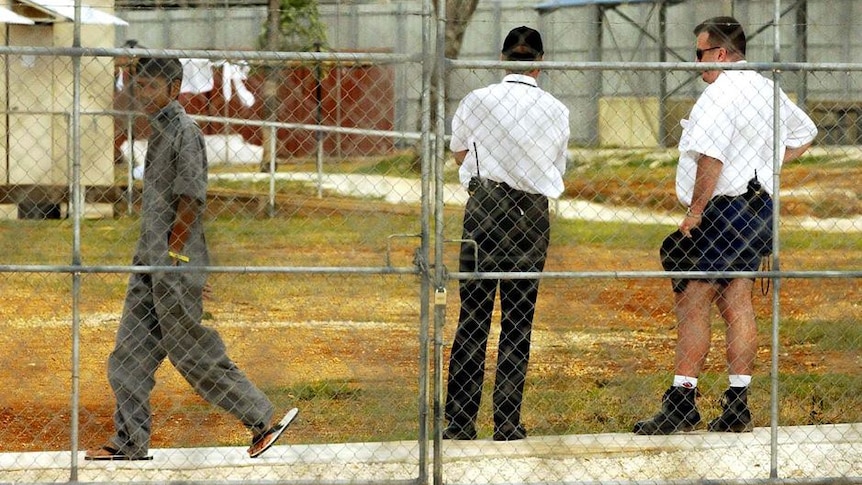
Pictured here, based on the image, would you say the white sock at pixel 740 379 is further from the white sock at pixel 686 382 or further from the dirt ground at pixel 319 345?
the dirt ground at pixel 319 345

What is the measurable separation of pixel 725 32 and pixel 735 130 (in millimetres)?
466

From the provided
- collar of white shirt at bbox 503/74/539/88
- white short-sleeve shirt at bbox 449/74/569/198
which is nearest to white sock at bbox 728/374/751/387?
white short-sleeve shirt at bbox 449/74/569/198

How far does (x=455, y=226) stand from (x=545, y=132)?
18.0 feet

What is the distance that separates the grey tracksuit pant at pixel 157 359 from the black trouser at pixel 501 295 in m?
1.02

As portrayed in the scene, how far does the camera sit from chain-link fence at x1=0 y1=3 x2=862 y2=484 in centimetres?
603

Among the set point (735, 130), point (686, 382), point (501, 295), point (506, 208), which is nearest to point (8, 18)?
point (506, 208)

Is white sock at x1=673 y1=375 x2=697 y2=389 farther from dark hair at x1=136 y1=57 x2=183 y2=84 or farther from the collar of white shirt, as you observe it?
dark hair at x1=136 y1=57 x2=183 y2=84

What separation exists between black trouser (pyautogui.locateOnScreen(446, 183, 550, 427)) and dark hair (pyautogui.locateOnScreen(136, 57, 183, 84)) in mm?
1513

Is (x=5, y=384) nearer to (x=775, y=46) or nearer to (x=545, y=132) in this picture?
(x=545, y=132)

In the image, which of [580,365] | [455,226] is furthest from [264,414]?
[455,226]

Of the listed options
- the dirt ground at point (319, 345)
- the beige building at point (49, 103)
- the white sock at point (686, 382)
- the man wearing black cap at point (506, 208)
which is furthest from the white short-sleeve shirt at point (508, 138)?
the beige building at point (49, 103)

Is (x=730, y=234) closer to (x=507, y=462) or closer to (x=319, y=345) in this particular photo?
(x=507, y=462)

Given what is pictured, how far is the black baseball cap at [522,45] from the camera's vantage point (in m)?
6.46

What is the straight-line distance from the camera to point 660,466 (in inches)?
252
